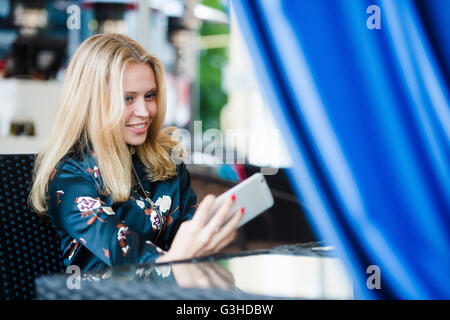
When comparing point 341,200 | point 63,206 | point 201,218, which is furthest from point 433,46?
point 63,206

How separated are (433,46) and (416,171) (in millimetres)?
216

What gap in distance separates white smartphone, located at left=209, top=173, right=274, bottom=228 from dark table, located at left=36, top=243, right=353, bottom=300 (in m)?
0.10

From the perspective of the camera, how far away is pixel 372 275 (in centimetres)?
97

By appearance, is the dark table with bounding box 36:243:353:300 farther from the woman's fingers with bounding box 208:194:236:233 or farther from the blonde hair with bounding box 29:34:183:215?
the blonde hair with bounding box 29:34:183:215

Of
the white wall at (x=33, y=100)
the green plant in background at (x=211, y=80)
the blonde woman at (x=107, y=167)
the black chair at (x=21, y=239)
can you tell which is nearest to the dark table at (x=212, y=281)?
the blonde woman at (x=107, y=167)

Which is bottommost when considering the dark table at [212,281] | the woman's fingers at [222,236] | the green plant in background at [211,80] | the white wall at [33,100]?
the dark table at [212,281]

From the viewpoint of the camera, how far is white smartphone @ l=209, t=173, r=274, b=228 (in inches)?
48.1

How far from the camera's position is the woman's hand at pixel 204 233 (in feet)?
3.70

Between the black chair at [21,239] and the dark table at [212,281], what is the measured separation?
41 centimetres

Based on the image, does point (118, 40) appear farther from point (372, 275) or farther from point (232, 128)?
point (232, 128)

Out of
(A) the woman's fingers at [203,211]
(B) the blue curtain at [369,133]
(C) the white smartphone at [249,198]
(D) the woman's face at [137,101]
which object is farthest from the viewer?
(D) the woman's face at [137,101]

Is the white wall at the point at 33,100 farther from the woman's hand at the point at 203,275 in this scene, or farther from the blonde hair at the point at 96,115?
the woman's hand at the point at 203,275

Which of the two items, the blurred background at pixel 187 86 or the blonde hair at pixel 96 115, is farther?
the blurred background at pixel 187 86

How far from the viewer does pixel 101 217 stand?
1.29 metres
